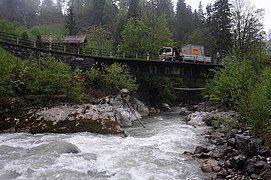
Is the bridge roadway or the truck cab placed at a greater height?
the truck cab

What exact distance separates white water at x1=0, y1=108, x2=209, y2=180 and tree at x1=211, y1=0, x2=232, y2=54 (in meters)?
34.9

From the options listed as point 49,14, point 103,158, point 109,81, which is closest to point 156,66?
point 109,81

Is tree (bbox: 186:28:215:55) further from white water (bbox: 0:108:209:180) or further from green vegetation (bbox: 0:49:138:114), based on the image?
white water (bbox: 0:108:209:180)

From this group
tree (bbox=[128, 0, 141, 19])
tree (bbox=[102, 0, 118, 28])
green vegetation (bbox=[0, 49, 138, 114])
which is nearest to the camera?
green vegetation (bbox=[0, 49, 138, 114])

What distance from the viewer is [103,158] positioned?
43.6 feet

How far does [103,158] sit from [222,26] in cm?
4343

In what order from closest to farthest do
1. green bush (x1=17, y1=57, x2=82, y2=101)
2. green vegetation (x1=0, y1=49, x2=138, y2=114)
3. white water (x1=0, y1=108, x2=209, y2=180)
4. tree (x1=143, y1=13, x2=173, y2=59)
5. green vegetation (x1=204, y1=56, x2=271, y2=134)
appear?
white water (x1=0, y1=108, x2=209, y2=180) → green vegetation (x1=204, y1=56, x2=271, y2=134) → green vegetation (x1=0, y1=49, x2=138, y2=114) → green bush (x1=17, y1=57, x2=82, y2=101) → tree (x1=143, y1=13, x2=173, y2=59)

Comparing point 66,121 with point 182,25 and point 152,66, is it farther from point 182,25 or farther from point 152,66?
point 182,25

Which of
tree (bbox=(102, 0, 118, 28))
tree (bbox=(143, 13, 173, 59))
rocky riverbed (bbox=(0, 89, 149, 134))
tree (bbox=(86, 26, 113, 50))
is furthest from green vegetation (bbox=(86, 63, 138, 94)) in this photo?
tree (bbox=(102, 0, 118, 28))

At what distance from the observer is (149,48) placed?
1737 inches

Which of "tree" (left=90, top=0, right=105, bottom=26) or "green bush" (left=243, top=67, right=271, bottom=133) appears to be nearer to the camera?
"green bush" (left=243, top=67, right=271, bottom=133)

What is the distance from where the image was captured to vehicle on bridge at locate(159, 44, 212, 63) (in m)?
39.3

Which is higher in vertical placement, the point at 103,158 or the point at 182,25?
the point at 182,25

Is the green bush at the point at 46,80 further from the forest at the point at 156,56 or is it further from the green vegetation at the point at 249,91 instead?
the green vegetation at the point at 249,91
